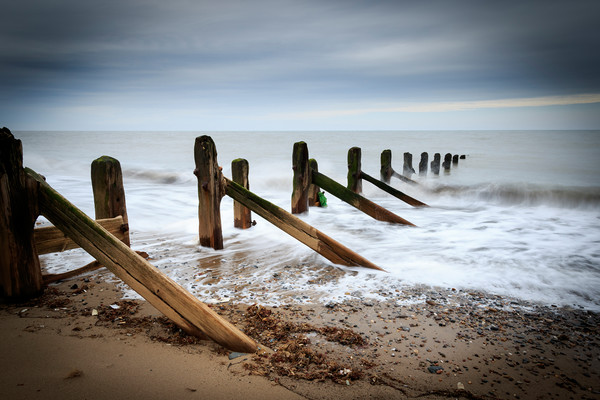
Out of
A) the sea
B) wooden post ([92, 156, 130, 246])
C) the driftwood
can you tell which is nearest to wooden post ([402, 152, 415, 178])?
the sea

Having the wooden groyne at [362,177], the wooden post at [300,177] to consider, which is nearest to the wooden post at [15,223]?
the wooden post at [300,177]

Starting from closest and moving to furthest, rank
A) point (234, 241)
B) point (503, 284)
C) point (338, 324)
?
point (338, 324), point (503, 284), point (234, 241)

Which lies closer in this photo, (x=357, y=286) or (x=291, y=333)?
(x=291, y=333)

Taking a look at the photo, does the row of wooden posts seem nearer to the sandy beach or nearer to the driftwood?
the driftwood

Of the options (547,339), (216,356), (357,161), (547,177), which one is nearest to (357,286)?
(547,339)

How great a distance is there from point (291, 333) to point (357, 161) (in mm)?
6570

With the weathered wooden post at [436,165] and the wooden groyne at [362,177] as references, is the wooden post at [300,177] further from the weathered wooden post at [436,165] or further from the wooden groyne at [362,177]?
the weathered wooden post at [436,165]

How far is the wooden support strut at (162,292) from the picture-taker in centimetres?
253

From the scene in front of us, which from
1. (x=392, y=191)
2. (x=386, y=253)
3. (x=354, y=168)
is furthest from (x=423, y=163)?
(x=386, y=253)

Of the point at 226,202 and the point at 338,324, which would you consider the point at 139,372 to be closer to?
the point at 338,324

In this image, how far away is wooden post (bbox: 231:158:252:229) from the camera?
625 cm

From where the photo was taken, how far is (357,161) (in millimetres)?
9000

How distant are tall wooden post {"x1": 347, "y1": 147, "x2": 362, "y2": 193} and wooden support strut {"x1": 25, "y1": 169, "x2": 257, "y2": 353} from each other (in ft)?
22.6

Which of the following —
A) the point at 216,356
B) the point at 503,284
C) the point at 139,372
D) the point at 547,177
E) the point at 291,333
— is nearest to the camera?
the point at 139,372
